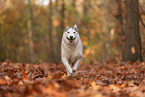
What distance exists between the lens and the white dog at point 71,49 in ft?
16.6

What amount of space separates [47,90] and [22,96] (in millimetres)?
302

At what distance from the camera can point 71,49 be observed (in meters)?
5.31

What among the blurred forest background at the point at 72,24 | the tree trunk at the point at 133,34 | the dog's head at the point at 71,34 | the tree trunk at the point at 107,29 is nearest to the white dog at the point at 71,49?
the dog's head at the point at 71,34

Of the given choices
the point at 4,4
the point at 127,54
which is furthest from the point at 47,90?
the point at 4,4

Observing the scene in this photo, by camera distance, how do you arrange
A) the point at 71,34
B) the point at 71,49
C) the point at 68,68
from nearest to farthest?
the point at 71,34
the point at 68,68
the point at 71,49

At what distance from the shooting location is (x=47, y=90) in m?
2.34

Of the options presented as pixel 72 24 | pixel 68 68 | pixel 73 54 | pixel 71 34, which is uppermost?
pixel 72 24

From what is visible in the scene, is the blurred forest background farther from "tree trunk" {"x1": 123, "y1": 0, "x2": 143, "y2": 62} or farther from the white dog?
the white dog

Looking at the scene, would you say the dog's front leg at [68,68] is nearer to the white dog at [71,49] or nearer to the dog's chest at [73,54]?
the white dog at [71,49]

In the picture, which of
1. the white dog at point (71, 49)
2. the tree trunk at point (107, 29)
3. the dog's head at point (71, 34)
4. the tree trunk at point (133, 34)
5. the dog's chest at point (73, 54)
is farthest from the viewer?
the tree trunk at point (107, 29)

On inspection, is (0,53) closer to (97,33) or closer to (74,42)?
(74,42)

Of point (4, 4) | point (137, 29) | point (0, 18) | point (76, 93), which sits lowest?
point (76, 93)

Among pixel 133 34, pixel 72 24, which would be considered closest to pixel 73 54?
pixel 133 34

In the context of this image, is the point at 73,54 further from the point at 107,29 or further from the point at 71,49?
the point at 107,29
